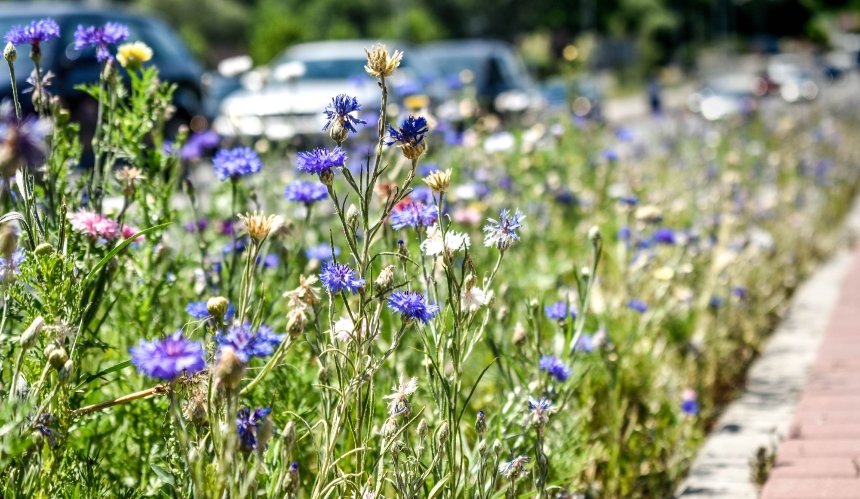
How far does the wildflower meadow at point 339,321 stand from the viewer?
1895 mm

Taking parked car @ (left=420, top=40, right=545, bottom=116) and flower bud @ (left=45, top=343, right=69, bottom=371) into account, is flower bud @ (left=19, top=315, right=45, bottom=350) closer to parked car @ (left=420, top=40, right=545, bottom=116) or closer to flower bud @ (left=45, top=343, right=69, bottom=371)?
flower bud @ (left=45, top=343, right=69, bottom=371)

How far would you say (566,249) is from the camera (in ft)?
17.3

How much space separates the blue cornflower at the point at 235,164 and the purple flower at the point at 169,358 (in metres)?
0.98

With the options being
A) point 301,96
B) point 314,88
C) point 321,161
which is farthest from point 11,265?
point 314,88

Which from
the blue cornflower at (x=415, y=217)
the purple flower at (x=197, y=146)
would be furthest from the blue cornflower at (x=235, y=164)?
the purple flower at (x=197, y=146)

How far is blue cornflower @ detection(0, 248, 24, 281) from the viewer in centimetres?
184

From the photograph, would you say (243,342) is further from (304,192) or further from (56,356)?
(304,192)

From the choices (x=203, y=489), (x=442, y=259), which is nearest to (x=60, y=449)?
(x=203, y=489)

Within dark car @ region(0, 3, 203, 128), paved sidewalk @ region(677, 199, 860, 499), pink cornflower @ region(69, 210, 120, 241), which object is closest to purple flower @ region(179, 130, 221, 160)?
pink cornflower @ region(69, 210, 120, 241)

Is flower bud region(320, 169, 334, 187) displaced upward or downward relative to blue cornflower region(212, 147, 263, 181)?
downward

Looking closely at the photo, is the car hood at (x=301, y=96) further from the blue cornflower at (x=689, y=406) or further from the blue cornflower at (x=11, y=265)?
the blue cornflower at (x=11, y=265)

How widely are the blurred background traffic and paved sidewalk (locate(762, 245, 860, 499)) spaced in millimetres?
1805

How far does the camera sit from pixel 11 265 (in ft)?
6.04

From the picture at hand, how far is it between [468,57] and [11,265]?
1279 centimetres
